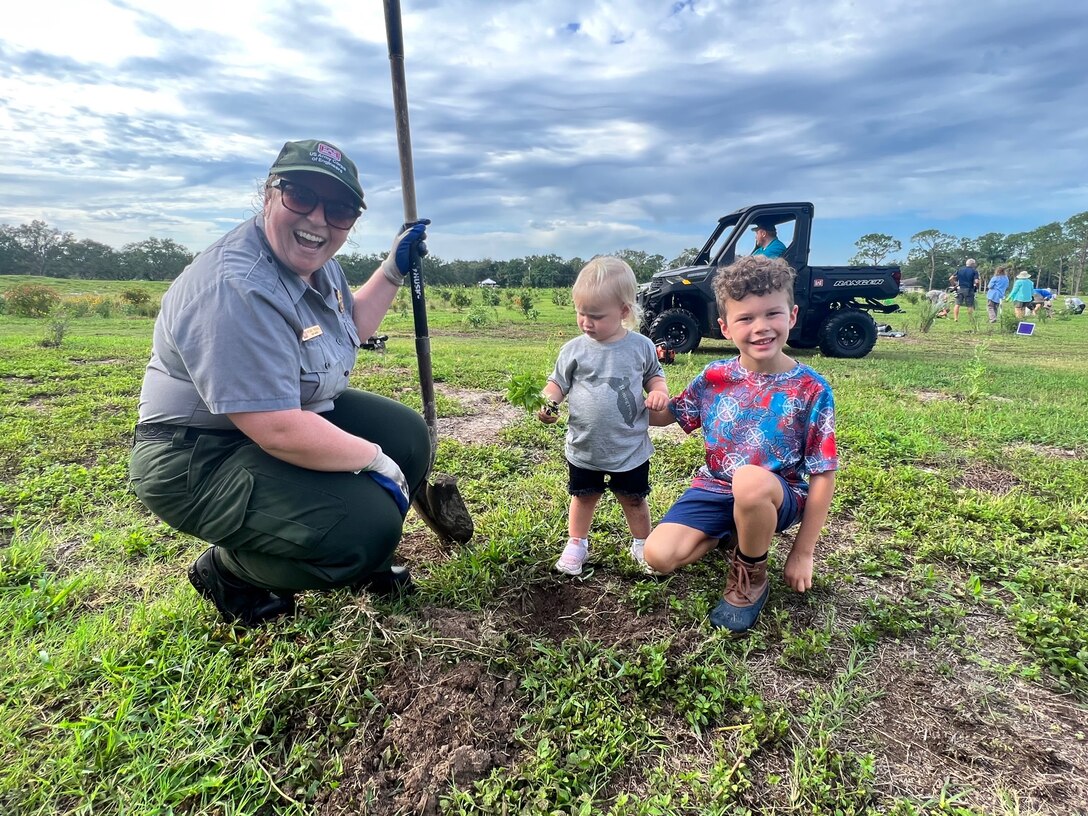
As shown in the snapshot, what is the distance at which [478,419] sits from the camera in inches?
190

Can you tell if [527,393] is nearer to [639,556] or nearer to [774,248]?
[639,556]

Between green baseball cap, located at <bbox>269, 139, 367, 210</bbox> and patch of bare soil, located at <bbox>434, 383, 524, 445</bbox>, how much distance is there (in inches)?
96.8

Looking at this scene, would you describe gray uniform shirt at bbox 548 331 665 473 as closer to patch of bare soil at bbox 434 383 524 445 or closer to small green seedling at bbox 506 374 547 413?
small green seedling at bbox 506 374 547 413

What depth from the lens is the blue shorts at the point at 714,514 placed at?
2.06 meters

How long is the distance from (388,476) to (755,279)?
1.46 m

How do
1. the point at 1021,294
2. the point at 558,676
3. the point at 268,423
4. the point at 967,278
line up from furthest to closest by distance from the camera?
the point at 1021,294 < the point at 967,278 < the point at 558,676 < the point at 268,423

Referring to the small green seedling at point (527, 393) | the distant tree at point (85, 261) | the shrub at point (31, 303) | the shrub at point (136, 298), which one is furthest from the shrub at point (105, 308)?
the distant tree at point (85, 261)

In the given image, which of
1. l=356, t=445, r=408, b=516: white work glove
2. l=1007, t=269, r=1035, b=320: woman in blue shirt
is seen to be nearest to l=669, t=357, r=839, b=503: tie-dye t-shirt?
l=356, t=445, r=408, b=516: white work glove

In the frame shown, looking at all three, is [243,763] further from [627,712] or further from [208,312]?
[208,312]

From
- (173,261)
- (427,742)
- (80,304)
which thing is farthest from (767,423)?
(173,261)

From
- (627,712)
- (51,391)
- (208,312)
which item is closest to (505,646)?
(627,712)

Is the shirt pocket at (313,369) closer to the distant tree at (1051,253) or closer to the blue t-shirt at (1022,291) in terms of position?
the blue t-shirt at (1022,291)

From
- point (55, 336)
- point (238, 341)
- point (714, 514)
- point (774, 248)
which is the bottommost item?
point (714, 514)

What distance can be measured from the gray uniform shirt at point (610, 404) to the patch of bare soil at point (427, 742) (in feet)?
2.92
